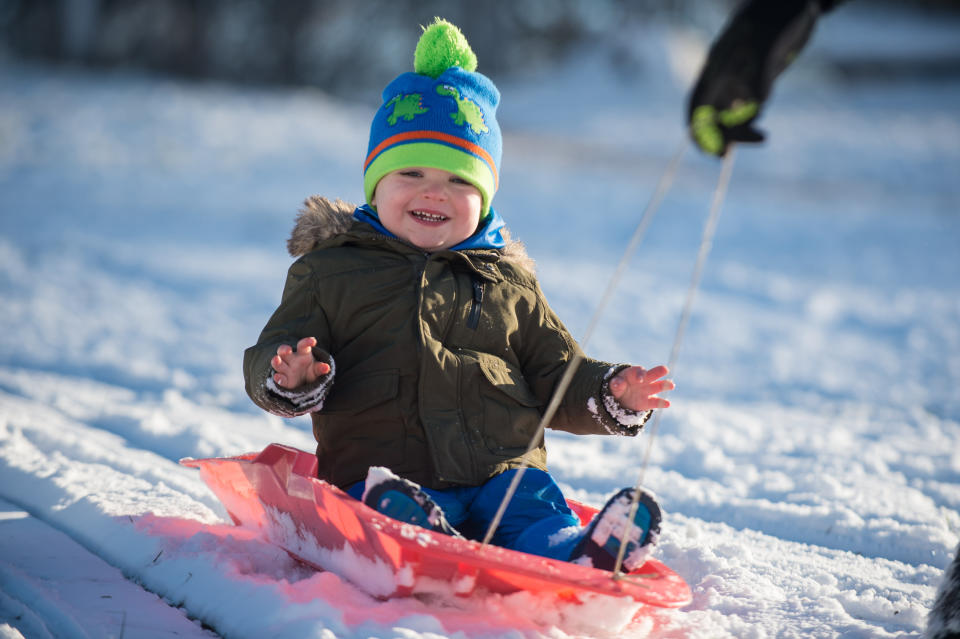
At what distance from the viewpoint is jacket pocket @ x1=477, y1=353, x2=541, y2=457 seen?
2043 mm

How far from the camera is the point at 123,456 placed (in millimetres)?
2686

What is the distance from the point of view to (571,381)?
2.18 metres

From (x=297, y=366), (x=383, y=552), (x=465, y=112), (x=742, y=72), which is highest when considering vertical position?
(x=742, y=72)

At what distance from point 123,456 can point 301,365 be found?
3.87ft

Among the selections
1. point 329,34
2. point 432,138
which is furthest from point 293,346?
point 329,34

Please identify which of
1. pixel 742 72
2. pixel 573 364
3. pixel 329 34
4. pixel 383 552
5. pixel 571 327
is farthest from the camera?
pixel 329 34

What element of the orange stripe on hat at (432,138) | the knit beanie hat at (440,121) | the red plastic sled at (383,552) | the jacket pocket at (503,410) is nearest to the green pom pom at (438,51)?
the knit beanie hat at (440,121)

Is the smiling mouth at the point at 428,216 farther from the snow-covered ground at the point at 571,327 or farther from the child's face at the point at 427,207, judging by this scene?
the snow-covered ground at the point at 571,327

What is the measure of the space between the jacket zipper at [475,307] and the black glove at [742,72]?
0.62 metres

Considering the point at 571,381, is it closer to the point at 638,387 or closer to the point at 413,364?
the point at 638,387

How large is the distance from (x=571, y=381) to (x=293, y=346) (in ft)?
2.35

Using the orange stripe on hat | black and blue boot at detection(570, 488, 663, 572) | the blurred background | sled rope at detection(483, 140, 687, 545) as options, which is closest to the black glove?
sled rope at detection(483, 140, 687, 545)

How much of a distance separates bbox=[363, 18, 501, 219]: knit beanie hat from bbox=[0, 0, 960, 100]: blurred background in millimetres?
16581

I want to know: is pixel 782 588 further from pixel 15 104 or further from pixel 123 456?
pixel 15 104
